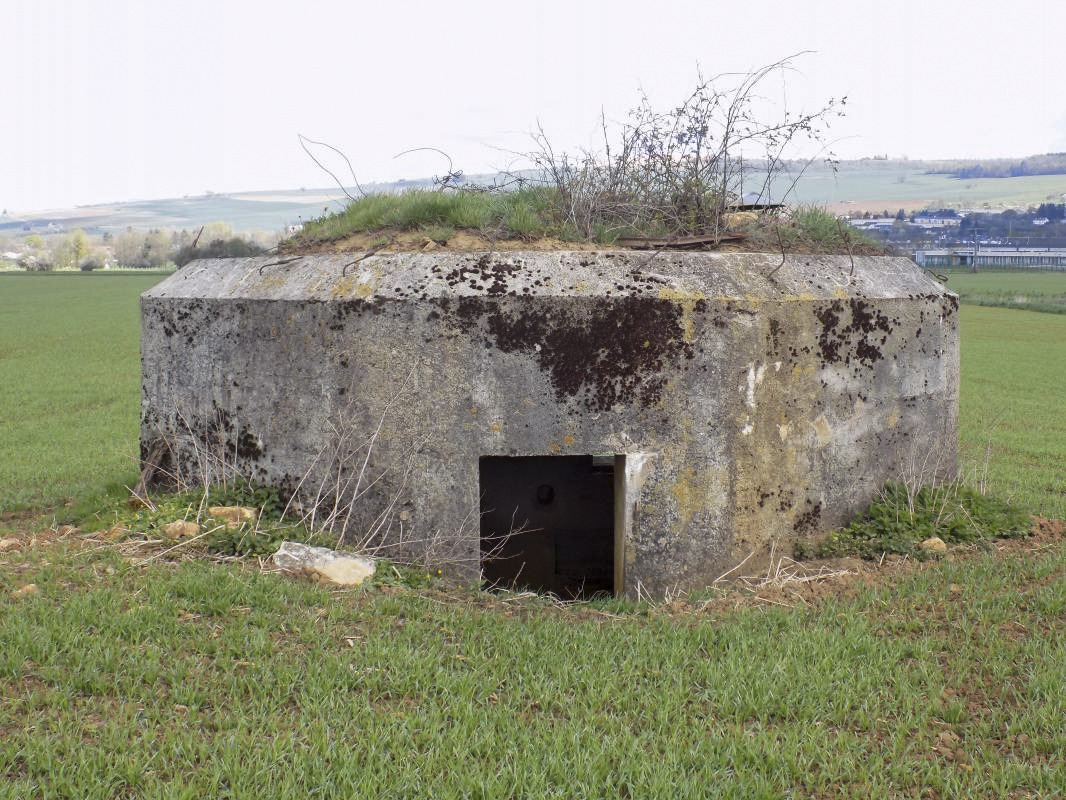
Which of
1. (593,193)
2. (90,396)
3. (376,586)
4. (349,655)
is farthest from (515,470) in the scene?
(90,396)

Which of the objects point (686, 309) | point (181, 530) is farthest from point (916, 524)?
point (181, 530)

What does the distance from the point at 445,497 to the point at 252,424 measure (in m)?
1.24

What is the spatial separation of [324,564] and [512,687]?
143 centimetres

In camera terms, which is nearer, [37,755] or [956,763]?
[37,755]

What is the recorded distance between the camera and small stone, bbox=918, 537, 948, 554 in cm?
536

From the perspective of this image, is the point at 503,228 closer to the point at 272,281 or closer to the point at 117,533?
the point at 272,281

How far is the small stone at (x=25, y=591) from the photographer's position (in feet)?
13.8

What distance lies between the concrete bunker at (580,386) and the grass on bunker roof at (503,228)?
0.32 metres

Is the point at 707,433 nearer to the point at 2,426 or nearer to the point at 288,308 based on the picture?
the point at 288,308

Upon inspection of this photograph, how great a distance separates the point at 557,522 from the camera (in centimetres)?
849

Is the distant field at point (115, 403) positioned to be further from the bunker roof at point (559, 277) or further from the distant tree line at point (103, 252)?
the distant tree line at point (103, 252)

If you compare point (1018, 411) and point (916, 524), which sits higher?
point (916, 524)

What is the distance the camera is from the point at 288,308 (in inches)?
208

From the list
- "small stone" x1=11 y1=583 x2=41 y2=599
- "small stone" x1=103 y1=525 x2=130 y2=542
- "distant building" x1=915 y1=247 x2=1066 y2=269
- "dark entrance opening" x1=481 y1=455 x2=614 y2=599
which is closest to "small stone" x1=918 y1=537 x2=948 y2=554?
"dark entrance opening" x1=481 y1=455 x2=614 y2=599
